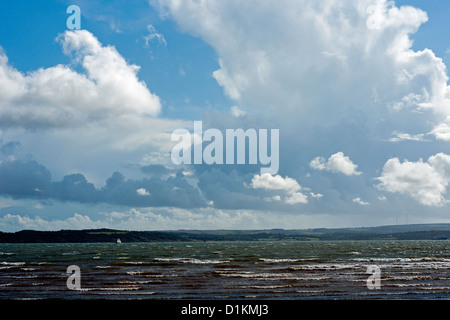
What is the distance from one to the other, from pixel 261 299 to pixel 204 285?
11.3 metres

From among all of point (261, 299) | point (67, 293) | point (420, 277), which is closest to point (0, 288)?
point (67, 293)

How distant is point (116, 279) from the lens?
177 feet

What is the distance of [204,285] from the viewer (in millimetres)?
46812

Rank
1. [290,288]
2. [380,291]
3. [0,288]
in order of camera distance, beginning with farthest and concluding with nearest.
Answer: [0,288], [290,288], [380,291]
